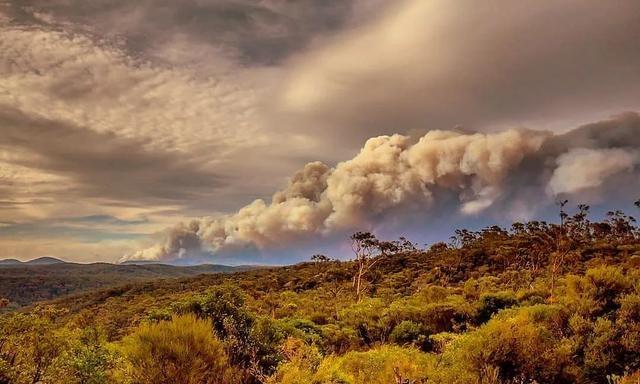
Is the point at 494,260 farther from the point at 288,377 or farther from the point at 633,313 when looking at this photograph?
the point at 288,377

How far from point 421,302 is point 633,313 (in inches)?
828

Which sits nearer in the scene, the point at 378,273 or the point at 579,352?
the point at 579,352

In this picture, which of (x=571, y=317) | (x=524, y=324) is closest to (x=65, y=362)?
(x=524, y=324)

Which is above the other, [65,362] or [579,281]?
[579,281]

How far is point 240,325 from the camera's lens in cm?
1570

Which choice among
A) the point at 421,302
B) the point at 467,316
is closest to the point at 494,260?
the point at 421,302

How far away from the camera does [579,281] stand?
2181 centimetres

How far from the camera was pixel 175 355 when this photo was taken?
11336mm

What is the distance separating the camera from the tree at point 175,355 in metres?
11.0

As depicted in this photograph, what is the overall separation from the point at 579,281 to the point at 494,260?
59616 millimetres

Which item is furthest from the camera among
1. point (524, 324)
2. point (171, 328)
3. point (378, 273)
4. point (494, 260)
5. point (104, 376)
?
point (378, 273)

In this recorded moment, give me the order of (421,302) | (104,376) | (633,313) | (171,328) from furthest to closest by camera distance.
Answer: (421,302), (633,313), (171,328), (104,376)

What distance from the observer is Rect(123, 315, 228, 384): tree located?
11.0 m

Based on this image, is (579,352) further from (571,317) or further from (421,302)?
(421,302)
